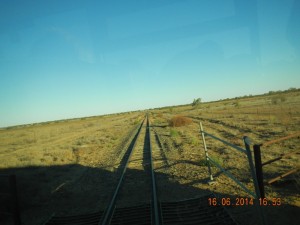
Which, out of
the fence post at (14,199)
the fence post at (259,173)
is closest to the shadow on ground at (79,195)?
the fence post at (14,199)

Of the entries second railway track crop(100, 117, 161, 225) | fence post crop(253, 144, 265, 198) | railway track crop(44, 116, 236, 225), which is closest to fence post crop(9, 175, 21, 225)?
railway track crop(44, 116, 236, 225)

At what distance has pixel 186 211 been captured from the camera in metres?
6.28

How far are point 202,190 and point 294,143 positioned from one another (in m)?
8.71

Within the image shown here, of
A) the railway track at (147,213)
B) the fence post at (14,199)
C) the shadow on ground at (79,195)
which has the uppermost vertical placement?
the fence post at (14,199)

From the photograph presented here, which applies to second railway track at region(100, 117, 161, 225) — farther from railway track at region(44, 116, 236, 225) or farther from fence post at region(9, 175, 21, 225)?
fence post at region(9, 175, 21, 225)

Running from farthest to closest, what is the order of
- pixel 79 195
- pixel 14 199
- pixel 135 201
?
pixel 79 195
pixel 135 201
pixel 14 199

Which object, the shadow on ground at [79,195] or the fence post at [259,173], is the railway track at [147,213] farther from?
the fence post at [259,173]
